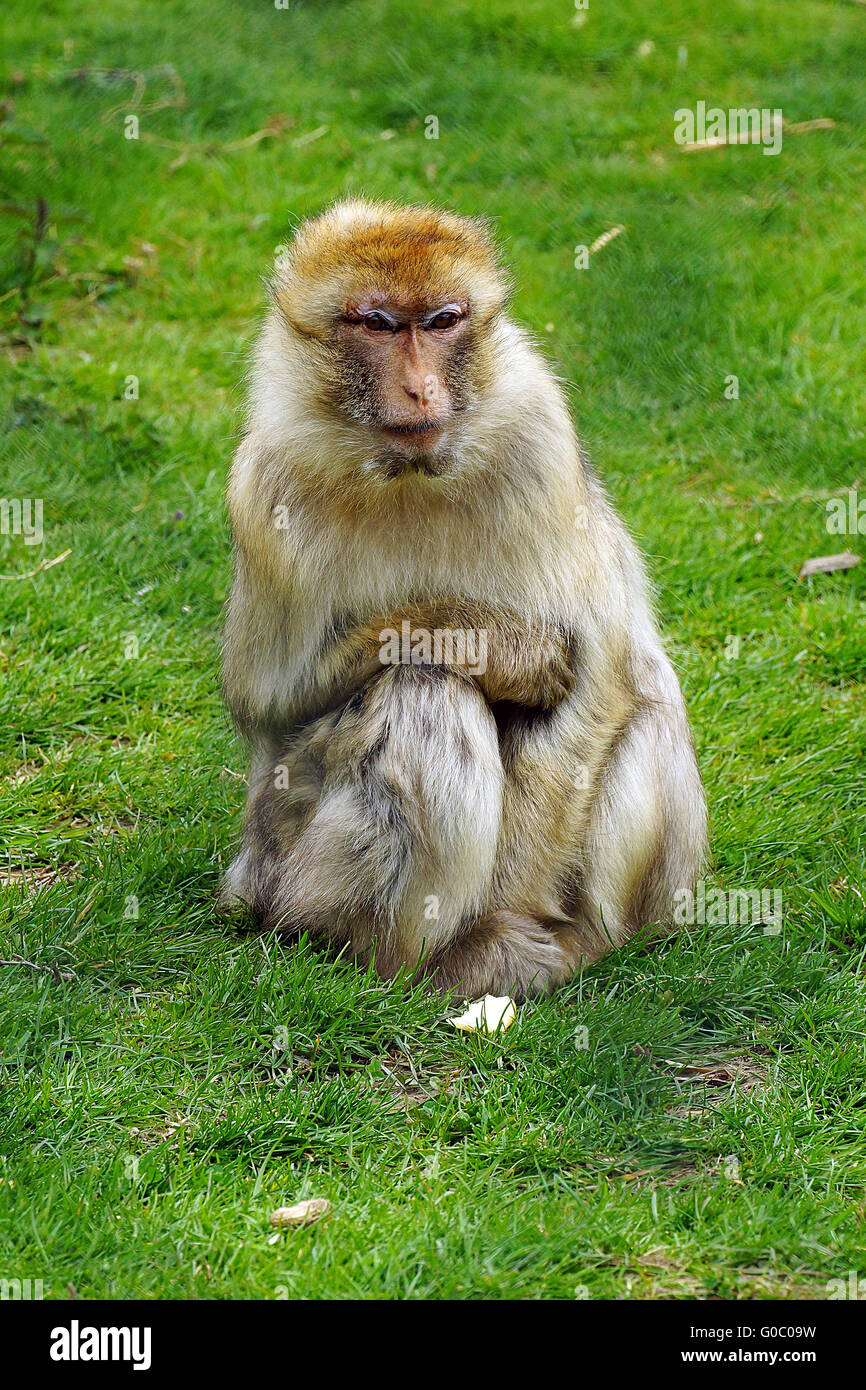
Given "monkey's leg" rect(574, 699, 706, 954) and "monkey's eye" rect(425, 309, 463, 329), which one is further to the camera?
"monkey's leg" rect(574, 699, 706, 954)

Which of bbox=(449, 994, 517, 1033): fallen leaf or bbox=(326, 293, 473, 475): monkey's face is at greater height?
bbox=(326, 293, 473, 475): monkey's face

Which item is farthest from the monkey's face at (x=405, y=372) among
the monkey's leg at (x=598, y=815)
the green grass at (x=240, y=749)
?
the green grass at (x=240, y=749)

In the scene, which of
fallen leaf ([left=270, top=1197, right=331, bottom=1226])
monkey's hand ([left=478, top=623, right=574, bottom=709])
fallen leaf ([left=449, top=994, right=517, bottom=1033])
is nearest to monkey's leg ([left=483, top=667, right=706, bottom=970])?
monkey's hand ([left=478, top=623, right=574, bottom=709])

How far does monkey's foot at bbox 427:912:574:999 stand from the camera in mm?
4305

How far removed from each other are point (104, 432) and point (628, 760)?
3.51 metres

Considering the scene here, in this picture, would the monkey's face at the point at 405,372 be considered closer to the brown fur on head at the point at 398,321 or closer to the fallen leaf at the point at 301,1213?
the brown fur on head at the point at 398,321

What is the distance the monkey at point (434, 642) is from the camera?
3.95 metres

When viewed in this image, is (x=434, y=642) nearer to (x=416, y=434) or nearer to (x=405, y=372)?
(x=416, y=434)

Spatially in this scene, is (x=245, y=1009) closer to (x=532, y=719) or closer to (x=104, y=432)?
(x=532, y=719)

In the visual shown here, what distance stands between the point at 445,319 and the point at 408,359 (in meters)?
0.16

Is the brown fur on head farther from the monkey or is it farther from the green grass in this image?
the green grass

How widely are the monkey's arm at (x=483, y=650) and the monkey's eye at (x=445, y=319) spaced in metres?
0.72

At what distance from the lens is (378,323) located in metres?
3.88

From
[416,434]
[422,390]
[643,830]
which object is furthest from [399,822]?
[422,390]
